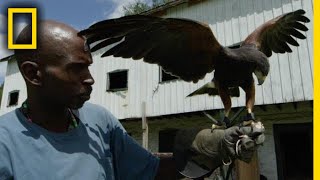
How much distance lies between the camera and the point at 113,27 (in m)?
2.29

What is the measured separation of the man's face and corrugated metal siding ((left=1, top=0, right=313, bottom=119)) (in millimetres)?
8863

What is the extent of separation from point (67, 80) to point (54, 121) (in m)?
0.21

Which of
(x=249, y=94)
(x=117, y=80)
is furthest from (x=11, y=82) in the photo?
(x=249, y=94)

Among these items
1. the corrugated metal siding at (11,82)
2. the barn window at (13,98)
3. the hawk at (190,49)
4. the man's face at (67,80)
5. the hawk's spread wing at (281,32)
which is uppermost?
the corrugated metal siding at (11,82)

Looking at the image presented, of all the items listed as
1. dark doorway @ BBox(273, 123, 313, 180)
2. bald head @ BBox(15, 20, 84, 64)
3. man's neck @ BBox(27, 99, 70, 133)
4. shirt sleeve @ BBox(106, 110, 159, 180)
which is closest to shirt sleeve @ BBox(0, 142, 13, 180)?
man's neck @ BBox(27, 99, 70, 133)

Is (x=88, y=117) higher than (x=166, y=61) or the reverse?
the reverse

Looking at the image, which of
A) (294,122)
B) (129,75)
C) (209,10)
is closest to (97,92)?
(129,75)

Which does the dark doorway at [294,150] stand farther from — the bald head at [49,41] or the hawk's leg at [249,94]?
the bald head at [49,41]

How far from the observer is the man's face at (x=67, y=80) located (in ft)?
5.33

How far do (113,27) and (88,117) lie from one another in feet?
2.26

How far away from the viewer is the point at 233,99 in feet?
34.2

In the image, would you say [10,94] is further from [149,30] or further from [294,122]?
[149,30]

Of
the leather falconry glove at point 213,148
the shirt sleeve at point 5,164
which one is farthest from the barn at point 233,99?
the shirt sleeve at point 5,164

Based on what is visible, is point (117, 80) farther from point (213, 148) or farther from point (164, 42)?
point (213, 148)
